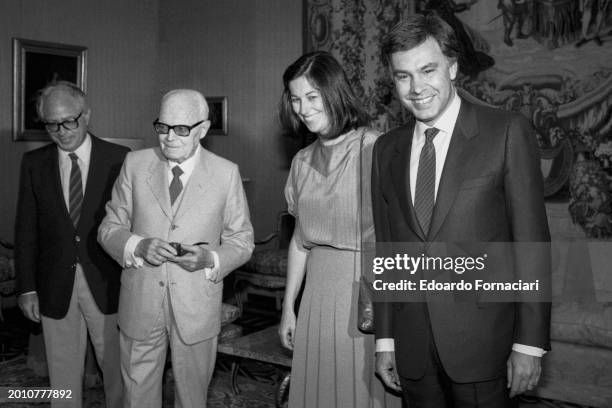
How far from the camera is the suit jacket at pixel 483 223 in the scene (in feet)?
6.32

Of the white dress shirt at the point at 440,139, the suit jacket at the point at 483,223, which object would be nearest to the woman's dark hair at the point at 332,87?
the white dress shirt at the point at 440,139

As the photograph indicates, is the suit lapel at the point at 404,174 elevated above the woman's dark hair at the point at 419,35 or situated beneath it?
situated beneath

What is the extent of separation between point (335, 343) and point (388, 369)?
1.21ft

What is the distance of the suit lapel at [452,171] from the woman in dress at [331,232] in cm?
53

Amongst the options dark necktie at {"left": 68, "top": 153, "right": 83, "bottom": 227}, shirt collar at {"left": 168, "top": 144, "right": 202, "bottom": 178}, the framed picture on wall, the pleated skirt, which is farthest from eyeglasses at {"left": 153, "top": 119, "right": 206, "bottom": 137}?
the framed picture on wall

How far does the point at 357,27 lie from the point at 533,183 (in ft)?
18.4

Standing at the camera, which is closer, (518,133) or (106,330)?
(518,133)

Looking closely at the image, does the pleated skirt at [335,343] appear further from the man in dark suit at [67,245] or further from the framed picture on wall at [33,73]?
the framed picture on wall at [33,73]

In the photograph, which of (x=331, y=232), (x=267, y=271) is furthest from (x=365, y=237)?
(x=267, y=271)

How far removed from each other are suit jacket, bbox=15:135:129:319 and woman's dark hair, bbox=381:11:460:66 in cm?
193

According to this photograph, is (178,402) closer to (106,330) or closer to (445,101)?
(106,330)

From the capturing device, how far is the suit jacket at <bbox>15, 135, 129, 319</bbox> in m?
3.34

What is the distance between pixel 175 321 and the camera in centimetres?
284

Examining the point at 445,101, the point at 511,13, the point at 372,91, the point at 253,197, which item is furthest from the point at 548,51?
the point at 445,101
